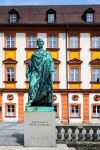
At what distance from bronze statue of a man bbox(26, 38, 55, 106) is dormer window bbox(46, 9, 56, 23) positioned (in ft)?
65.5

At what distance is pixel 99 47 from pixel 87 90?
3.53m

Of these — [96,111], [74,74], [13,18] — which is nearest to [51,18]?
[13,18]

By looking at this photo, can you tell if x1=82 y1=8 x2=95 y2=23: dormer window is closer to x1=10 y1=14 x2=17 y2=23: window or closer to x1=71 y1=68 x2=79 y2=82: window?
x1=71 y1=68 x2=79 y2=82: window

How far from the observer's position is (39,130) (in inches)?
547

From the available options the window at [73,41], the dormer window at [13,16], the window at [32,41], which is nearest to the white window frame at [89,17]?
the window at [73,41]

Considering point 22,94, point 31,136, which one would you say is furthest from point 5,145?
point 22,94

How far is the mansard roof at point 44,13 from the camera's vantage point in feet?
111

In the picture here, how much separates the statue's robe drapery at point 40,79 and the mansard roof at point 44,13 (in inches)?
759

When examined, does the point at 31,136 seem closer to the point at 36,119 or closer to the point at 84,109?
the point at 36,119

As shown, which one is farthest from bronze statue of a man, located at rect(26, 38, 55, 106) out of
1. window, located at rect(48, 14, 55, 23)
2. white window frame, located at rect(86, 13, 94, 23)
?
white window frame, located at rect(86, 13, 94, 23)

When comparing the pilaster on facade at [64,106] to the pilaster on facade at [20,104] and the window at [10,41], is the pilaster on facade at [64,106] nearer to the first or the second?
the pilaster on facade at [20,104]

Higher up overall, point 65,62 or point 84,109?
point 65,62

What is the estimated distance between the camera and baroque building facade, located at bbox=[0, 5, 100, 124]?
33.2 metres

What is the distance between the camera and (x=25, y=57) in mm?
33406
